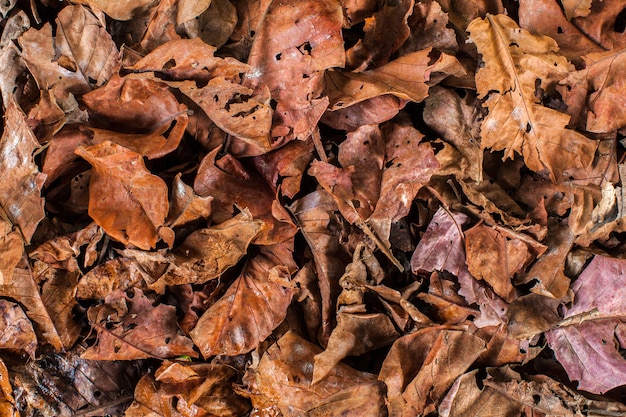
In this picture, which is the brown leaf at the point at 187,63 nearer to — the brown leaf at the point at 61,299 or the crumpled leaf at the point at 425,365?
the brown leaf at the point at 61,299

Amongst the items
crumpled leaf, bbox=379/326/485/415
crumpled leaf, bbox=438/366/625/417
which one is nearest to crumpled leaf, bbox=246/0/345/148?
crumpled leaf, bbox=379/326/485/415

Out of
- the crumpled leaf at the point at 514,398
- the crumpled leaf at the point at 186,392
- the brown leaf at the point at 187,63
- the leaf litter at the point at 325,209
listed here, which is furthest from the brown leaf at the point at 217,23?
the crumpled leaf at the point at 514,398

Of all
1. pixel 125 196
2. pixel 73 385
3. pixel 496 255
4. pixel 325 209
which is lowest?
pixel 73 385

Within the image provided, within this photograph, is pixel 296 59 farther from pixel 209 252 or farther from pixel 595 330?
pixel 595 330

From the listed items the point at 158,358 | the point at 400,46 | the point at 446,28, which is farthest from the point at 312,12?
the point at 158,358

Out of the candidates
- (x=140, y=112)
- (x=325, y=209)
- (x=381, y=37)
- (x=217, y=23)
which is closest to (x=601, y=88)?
(x=381, y=37)

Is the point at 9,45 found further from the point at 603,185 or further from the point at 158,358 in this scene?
the point at 603,185

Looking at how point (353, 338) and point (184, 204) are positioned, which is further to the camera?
point (353, 338)
